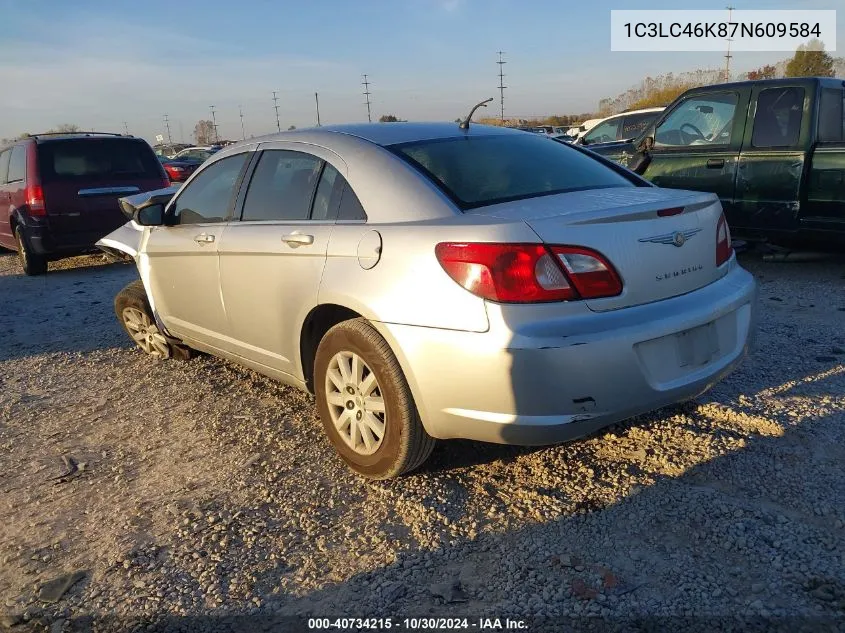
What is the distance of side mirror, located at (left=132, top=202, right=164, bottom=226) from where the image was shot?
431 cm

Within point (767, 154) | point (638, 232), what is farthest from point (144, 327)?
point (767, 154)

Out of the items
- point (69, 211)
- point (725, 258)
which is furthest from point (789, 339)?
point (69, 211)

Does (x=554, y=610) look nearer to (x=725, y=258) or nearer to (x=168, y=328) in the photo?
(x=725, y=258)

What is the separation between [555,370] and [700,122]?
5847 mm

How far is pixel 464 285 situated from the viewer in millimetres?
2561

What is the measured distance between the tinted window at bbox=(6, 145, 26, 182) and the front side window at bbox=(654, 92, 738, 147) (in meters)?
7.82

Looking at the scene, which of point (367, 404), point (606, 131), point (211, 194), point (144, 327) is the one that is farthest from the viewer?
point (606, 131)

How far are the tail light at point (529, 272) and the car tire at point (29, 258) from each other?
810cm

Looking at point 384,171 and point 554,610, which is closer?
point 554,610

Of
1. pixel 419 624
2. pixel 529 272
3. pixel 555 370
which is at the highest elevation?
pixel 529 272

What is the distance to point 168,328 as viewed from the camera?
184 inches

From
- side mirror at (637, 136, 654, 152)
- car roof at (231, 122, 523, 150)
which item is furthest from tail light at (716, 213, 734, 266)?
side mirror at (637, 136, 654, 152)

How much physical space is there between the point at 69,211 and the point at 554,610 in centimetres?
825

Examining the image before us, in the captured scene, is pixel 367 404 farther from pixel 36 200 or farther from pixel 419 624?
pixel 36 200
